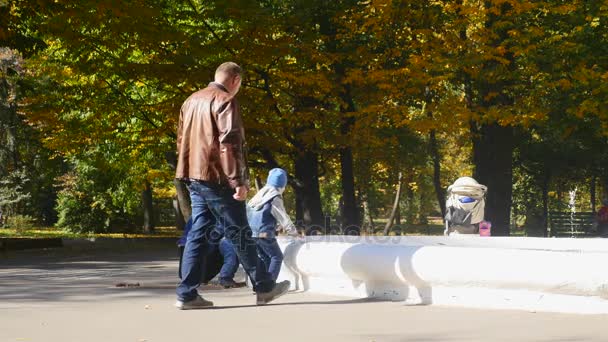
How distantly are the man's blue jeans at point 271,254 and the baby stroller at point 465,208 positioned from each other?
23.7 feet

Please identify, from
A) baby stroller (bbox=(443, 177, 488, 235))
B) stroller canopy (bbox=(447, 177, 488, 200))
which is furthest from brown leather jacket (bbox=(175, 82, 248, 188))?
stroller canopy (bbox=(447, 177, 488, 200))

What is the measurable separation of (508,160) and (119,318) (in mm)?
19809

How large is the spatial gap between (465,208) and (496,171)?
964 centimetres

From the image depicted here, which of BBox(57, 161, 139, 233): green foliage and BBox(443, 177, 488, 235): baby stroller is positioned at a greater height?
BBox(57, 161, 139, 233): green foliage

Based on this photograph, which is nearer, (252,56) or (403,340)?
(403,340)

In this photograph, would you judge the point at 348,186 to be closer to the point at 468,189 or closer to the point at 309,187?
the point at 309,187

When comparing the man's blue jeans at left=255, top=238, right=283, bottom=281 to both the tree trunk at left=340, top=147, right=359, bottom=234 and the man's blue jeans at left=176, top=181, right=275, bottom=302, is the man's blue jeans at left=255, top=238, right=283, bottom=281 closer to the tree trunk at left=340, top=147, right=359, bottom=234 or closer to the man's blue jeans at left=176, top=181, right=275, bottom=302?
the man's blue jeans at left=176, top=181, right=275, bottom=302

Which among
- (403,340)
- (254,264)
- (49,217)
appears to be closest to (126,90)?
(254,264)

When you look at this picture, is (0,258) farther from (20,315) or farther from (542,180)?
(542,180)

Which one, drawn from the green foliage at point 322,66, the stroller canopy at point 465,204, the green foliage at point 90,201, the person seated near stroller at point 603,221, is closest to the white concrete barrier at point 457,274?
the stroller canopy at point 465,204

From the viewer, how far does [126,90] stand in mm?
28484

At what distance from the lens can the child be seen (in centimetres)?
1109

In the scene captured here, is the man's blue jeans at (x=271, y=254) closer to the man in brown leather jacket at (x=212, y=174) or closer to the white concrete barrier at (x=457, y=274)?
the white concrete barrier at (x=457, y=274)

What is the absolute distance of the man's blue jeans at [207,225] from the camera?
941 cm
